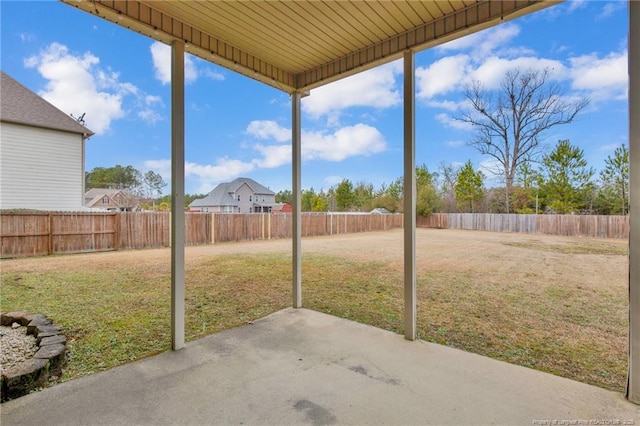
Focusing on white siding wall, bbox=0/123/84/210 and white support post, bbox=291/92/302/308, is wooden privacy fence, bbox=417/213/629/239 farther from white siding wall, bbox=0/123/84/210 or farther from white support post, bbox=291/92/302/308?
white siding wall, bbox=0/123/84/210

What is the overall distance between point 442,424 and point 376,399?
349 mm

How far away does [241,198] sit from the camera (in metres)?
19.0

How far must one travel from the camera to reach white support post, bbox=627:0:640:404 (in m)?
1.51

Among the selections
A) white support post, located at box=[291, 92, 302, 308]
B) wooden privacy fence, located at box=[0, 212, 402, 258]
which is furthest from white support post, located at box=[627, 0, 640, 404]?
wooden privacy fence, located at box=[0, 212, 402, 258]

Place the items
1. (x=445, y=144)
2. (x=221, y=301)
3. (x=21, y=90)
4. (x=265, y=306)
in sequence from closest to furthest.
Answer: (x=265, y=306), (x=221, y=301), (x=21, y=90), (x=445, y=144)

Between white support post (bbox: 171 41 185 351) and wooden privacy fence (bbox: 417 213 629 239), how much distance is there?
12.6ft

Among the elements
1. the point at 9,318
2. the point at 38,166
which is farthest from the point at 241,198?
the point at 9,318

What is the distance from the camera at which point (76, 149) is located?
215 inches

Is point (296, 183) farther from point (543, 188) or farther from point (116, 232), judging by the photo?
point (116, 232)

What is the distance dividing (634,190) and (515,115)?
603 centimetres

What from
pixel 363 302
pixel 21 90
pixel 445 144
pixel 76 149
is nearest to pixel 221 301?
pixel 363 302

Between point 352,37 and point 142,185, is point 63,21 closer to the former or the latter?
point 352,37

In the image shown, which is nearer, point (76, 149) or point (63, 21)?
point (63, 21)

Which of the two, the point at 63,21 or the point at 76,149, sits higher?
the point at 63,21
